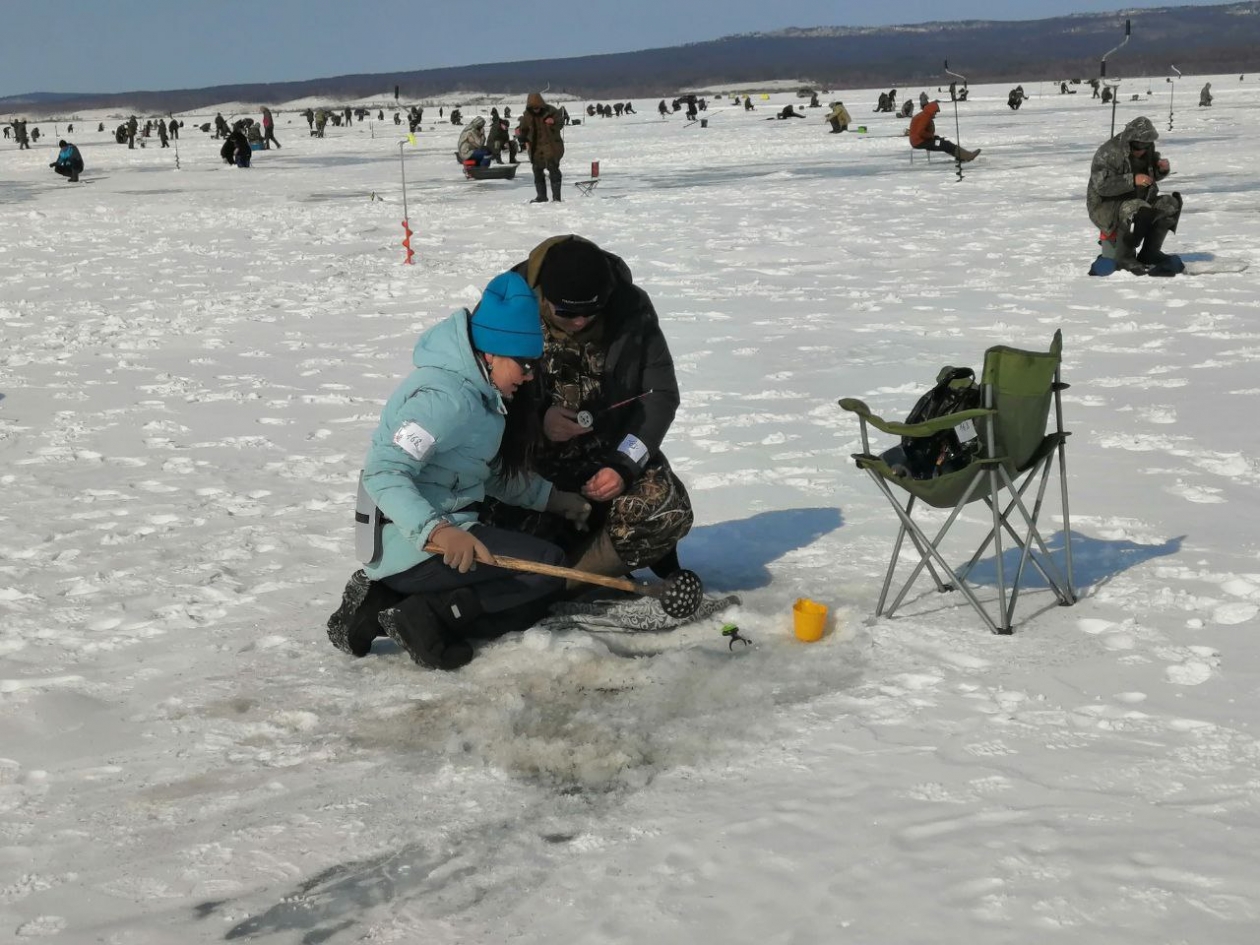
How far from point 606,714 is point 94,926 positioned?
1.43 meters

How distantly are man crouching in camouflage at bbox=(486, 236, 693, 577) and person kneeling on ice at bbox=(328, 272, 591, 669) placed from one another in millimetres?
200

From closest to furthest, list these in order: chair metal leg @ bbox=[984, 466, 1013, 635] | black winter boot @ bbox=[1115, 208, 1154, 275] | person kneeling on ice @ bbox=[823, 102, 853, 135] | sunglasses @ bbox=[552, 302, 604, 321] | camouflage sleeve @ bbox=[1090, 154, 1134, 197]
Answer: chair metal leg @ bbox=[984, 466, 1013, 635]
sunglasses @ bbox=[552, 302, 604, 321]
black winter boot @ bbox=[1115, 208, 1154, 275]
camouflage sleeve @ bbox=[1090, 154, 1134, 197]
person kneeling on ice @ bbox=[823, 102, 853, 135]

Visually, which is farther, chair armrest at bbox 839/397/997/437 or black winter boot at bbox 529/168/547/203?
black winter boot at bbox 529/168/547/203

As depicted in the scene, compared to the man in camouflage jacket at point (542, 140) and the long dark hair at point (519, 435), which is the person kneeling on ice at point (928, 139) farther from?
the long dark hair at point (519, 435)

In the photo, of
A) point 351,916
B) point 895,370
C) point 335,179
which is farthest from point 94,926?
point 335,179

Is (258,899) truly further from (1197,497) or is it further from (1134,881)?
(1197,497)

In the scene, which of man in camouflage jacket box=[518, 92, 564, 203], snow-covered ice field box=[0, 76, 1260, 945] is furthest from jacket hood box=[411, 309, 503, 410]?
man in camouflage jacket box=[518, 92, 564, 203]

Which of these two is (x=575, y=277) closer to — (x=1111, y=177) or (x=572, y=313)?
(x=572, y=313)

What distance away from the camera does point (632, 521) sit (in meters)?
4.45

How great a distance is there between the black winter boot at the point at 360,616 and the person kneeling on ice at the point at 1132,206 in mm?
8487

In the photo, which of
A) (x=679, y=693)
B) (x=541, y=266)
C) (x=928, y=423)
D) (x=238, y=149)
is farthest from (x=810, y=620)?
(x=238, y=149)

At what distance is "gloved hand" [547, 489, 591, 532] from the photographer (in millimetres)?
4395

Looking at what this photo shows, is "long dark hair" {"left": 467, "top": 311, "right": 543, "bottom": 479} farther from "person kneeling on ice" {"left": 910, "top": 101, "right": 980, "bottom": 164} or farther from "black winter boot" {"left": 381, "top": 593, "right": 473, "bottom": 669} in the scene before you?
"person kneeling on ice" {"left": 910, "top": 101, "right": 980, "bottom": 164}

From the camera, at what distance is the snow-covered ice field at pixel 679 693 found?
2.81 m
